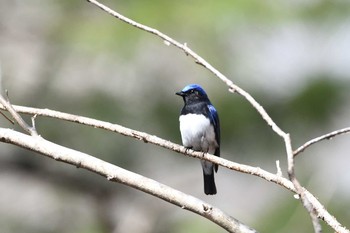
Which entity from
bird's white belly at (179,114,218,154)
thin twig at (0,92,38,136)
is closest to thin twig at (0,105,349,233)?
thin twig at (0,92,38,136)

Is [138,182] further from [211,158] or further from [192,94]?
[192,94]

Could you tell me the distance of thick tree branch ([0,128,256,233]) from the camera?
2289 millimetres

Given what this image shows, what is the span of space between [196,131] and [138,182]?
126 cm

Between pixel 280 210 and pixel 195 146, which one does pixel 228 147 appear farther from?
pixel 195 146

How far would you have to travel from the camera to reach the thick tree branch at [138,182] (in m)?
2.29

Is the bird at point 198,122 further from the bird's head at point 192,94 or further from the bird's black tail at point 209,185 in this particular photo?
the bird's black tail at point 209,185

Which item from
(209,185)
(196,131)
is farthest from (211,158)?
(209,185)

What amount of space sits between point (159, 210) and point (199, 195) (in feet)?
1.25

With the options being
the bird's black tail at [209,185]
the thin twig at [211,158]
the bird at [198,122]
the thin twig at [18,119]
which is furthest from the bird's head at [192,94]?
the thin twig at [18,119]

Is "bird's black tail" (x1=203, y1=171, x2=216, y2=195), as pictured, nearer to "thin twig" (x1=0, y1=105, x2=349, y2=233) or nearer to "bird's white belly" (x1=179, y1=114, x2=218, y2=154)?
"bird's white belly" (x1=179, y1=114, x2=218, y2=154)

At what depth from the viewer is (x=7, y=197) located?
6.39 m

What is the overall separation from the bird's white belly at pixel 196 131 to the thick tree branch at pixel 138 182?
121 centimetres

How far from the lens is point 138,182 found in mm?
2285

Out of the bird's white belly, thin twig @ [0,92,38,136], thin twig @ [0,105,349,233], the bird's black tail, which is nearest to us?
thin twig @ [0,105,349,233]
